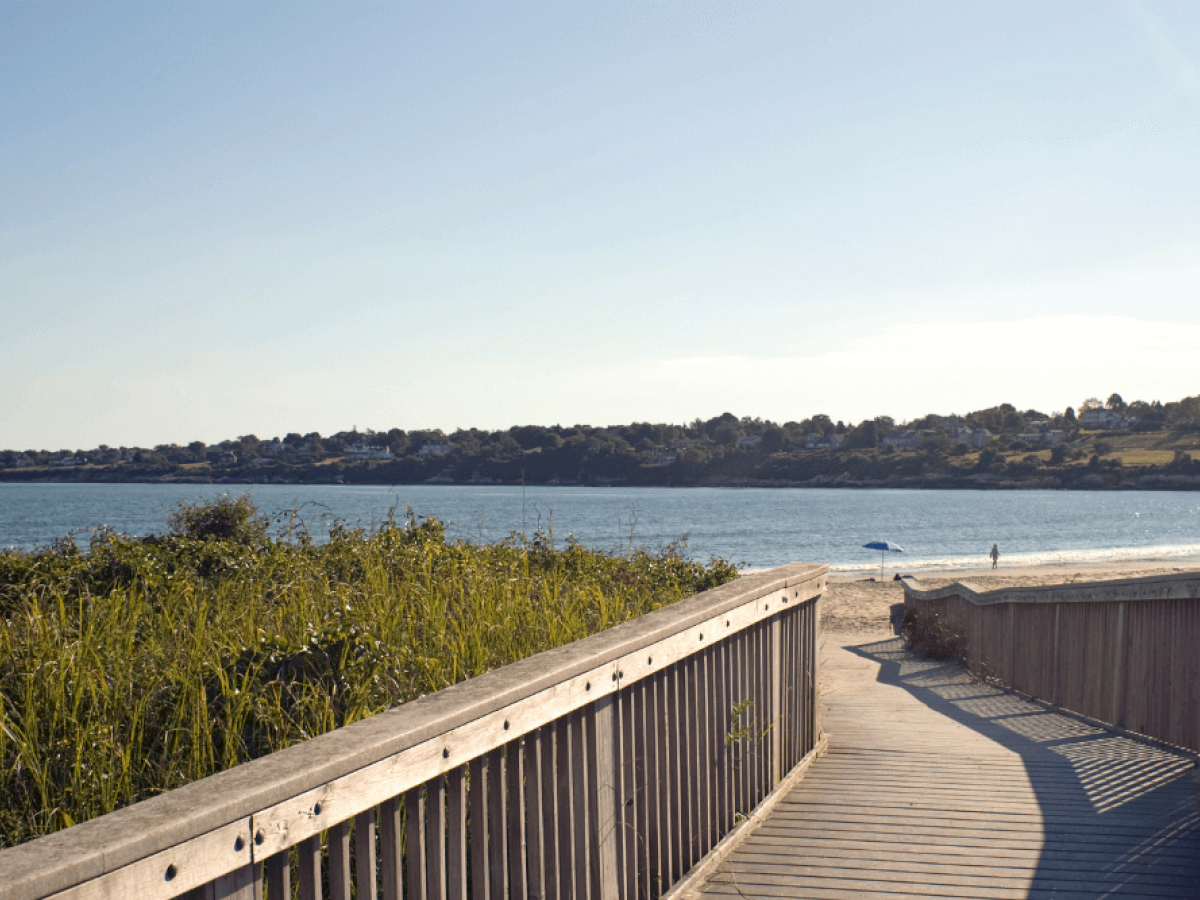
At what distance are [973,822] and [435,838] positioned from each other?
335 centimetres

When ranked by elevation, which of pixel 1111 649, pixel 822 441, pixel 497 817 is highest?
pixel 822 441

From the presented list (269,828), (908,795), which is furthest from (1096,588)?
(269,828)

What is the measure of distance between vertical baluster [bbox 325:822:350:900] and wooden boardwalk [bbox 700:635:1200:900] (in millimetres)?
2274

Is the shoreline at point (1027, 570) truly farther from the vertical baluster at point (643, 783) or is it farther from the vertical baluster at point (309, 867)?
the vertical baluster at point (309, 867)

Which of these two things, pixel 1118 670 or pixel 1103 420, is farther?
pixel 1103 420

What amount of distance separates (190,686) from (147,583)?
311cm

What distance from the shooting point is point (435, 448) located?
11438 cm

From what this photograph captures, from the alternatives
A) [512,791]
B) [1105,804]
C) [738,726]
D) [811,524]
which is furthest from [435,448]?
[512,791]

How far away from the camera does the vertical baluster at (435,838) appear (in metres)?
2.25

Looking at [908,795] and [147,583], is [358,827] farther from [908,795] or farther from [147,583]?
[147,583]

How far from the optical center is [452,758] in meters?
2.31

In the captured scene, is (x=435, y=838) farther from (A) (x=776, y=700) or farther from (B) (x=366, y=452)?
(B) (x=366, y=452)

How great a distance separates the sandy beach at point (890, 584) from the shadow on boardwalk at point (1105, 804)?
30.9 feet

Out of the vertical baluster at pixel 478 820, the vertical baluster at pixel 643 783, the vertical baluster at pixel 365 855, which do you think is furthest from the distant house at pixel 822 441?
the vertical baluster at pixel 365 855
